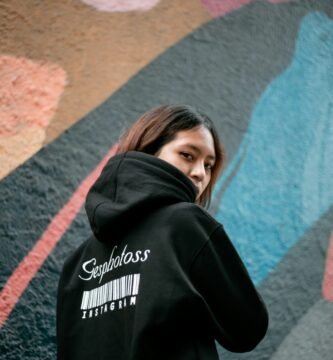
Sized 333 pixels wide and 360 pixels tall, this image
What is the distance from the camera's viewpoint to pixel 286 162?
2115mm

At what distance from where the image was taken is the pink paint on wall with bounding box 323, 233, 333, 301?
76.4 inches

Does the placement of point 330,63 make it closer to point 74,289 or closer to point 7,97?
Answer: point 7,97

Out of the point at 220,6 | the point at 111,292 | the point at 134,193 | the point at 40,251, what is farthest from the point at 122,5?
the point at 111,292

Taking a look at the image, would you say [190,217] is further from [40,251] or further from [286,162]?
[286,162]

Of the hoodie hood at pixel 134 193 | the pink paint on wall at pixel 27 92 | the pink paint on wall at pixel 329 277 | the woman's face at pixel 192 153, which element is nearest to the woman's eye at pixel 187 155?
the woman's face at pixel 192 153

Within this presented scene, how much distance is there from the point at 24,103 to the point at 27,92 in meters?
0.05

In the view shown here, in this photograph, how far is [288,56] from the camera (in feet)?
7.42

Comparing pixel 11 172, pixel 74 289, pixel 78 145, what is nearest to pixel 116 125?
A: pixel 78 145

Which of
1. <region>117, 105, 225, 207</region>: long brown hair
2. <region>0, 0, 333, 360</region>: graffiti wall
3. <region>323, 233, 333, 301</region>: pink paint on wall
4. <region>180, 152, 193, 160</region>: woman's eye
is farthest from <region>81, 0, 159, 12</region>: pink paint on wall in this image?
<region>323, 233, 333, 301</region>: pink paint on wall

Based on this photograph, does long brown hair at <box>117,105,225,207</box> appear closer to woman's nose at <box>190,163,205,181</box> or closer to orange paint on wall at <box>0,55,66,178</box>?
woman's nose at <box>190,163,205,181</box>

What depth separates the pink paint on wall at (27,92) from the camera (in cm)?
181

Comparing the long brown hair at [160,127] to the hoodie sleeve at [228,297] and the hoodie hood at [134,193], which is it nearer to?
the hoodie hood at [134,193]

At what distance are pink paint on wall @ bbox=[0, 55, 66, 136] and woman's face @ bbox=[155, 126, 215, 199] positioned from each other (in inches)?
29.4

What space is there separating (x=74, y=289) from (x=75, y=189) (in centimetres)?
62
